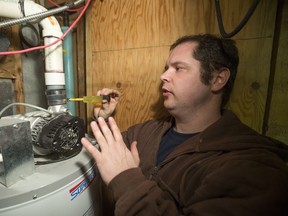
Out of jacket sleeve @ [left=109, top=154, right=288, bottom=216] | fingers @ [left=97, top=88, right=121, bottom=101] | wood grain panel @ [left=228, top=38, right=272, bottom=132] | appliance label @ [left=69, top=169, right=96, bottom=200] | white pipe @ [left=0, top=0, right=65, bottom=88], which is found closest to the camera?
jacket sleeve @ [left=109, top=154, right=288, bottom=216]

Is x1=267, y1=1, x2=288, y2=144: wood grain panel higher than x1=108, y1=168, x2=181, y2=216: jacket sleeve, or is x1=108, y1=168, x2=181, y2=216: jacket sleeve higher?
x1=267, y1=1, x2=288, y2=144: wood grain panel

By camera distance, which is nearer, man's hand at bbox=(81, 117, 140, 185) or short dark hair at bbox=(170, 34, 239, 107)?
man's hand at bbox=(81, 117, 140, 185)

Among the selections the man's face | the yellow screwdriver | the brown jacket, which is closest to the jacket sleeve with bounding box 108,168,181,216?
the brown jacket

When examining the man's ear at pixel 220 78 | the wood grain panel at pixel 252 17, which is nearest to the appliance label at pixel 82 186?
the man's ear at pixel 220 78

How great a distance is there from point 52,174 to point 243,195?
55cm

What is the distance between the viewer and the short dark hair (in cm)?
87

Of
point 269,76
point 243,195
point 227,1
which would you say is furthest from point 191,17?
point 243,195

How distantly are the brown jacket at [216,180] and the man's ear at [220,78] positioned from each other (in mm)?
159

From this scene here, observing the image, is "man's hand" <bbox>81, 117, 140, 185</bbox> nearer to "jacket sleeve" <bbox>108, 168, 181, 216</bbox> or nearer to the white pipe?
"jacket sleeve" <bbox>108, 168, 181, 216</bbox>

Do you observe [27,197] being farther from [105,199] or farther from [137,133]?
[105,199]

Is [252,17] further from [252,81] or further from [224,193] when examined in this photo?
[224,193]

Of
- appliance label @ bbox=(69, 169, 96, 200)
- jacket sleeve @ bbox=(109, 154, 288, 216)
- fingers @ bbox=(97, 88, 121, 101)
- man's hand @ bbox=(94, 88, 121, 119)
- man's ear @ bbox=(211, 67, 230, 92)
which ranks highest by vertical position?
man's ear @ bbox=(211, 67, 230, 92)

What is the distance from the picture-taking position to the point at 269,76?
0.92 metres

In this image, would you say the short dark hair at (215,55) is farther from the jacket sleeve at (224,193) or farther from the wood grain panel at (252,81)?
the jacket sleeve at (224,193)
